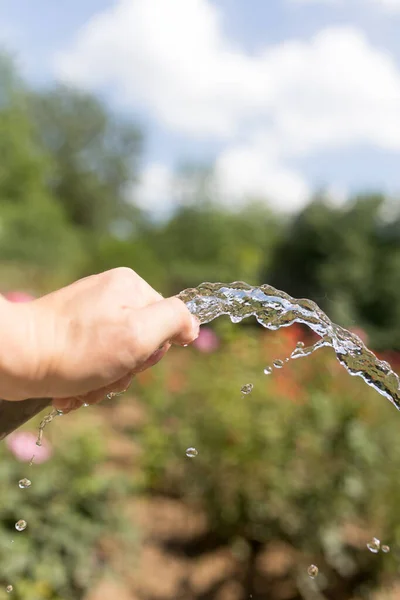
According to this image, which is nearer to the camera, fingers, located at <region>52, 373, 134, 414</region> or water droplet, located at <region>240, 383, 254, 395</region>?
fingers, located at <region>52, 373, 134, 414</region>

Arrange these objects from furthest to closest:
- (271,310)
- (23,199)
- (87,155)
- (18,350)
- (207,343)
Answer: (87,155) → (23,199) → (207,343) → (271,310) → (18,350)

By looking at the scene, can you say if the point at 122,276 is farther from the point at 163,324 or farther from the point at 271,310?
the point at 271,310

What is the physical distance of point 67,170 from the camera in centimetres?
2142

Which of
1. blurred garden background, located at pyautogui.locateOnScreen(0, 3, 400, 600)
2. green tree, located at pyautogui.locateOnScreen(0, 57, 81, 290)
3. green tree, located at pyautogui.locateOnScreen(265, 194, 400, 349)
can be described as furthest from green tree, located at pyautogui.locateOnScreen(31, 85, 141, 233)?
blurred garden background, located at pyautogui.locateOnScreen(0, 3, 400, 600)

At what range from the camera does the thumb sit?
66cm

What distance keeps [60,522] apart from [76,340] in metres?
1.56

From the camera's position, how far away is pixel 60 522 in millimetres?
2041

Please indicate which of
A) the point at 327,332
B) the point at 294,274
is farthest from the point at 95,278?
the point at 294,274

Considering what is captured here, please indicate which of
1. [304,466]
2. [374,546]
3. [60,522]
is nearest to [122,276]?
[60,522]

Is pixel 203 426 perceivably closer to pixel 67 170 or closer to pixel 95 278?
pixel 95 278

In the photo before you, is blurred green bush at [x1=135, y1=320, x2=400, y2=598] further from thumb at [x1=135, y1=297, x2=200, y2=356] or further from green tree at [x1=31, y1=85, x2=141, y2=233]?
green tree at [x1=31, y1=85, x2=141, y2=233]

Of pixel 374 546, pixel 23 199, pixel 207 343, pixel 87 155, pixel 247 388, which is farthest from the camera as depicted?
pixel 87 155

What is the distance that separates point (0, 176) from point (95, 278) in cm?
1558

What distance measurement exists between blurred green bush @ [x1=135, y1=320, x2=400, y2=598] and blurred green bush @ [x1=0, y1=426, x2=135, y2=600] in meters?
0.55
